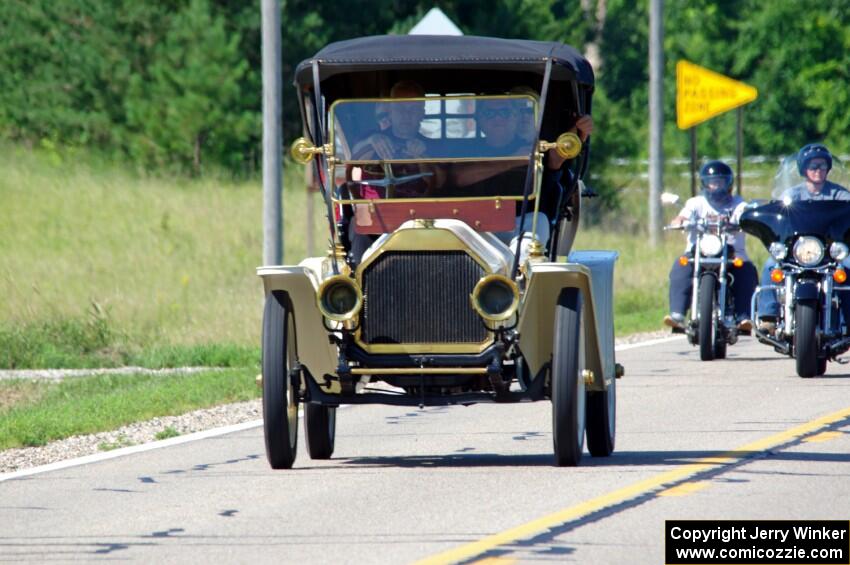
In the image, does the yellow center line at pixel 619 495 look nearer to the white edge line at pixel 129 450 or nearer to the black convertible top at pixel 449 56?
the black convertible top at pixel 449 56

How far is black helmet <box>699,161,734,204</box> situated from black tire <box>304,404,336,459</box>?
7050 mm

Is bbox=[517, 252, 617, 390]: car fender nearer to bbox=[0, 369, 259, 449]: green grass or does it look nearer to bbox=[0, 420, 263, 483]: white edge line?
bbox=[0, 420, 263, 483]: white edge line

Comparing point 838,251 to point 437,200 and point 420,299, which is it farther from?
point 420,299

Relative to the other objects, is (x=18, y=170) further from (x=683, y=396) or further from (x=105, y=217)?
(x=683, y=396)

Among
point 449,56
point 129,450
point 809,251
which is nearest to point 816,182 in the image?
point 809,251

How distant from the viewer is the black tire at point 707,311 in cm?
1667

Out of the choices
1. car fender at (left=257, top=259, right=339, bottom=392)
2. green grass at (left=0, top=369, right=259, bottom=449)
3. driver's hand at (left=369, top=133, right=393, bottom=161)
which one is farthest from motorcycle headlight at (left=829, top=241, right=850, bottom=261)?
car fender at (left=257, top=259, right=339, bottom=392)

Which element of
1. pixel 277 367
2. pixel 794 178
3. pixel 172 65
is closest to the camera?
pixel 277 367

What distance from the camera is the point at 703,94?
31.1 metres

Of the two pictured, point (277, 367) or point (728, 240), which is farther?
point (728, 240)

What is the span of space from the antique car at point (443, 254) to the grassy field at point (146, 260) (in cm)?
691

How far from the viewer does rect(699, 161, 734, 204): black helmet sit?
56.7 feet

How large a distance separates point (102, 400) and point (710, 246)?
18.7 feet

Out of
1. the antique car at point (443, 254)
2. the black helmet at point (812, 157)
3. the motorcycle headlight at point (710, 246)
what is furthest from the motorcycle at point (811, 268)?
the antique car at point (443, 254)
